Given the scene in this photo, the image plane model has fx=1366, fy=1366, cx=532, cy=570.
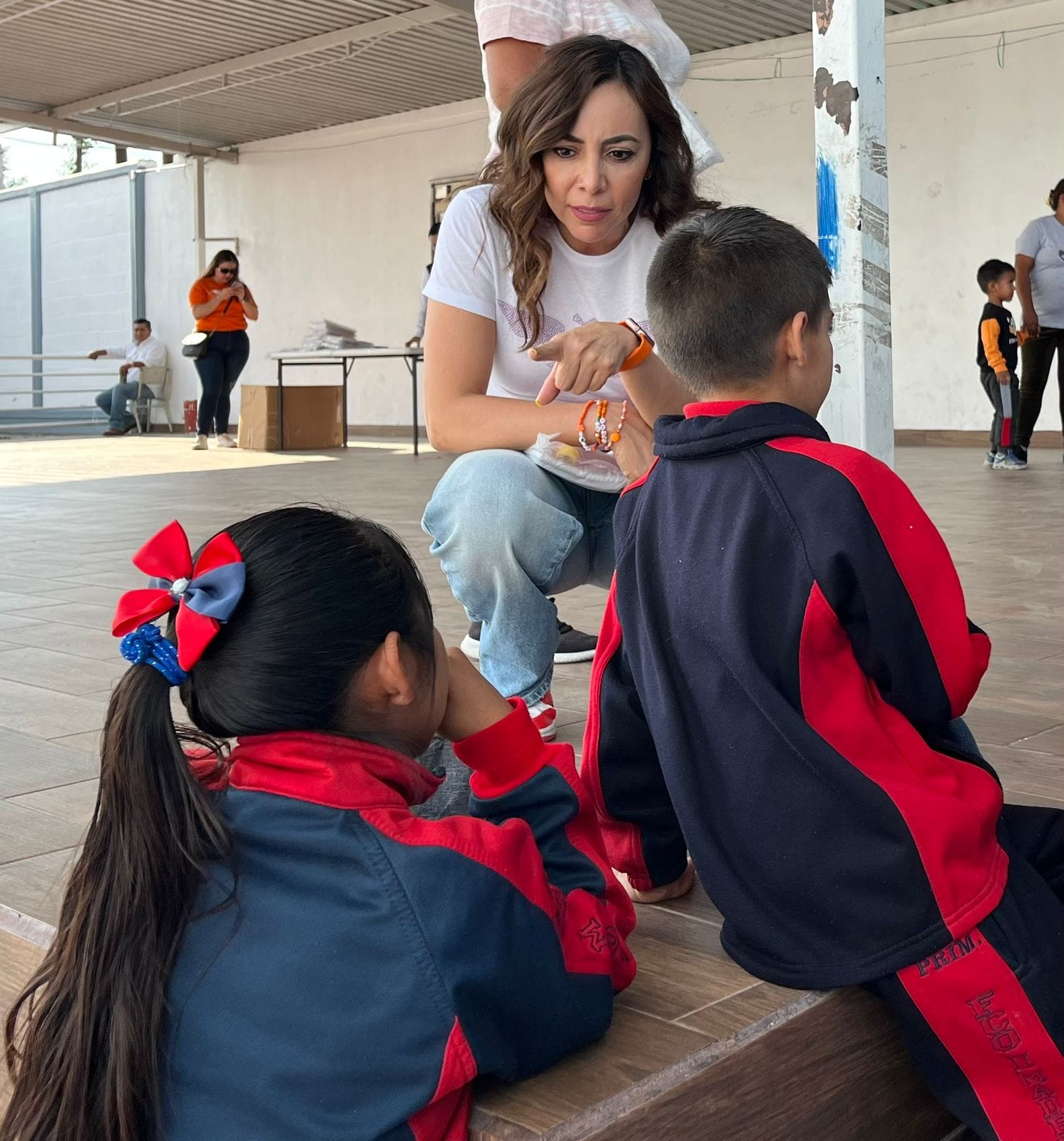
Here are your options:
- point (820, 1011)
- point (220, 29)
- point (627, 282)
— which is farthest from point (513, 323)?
point (220, 29)

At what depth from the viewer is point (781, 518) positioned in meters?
0.97

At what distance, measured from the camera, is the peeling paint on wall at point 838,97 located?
176cm

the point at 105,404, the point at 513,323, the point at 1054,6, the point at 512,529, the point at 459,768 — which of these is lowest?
the point at 459,768

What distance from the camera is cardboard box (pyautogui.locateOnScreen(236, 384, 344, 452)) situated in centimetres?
970

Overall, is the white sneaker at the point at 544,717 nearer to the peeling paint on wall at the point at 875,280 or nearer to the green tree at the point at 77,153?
the peeling paint on wall at the point at 875,280

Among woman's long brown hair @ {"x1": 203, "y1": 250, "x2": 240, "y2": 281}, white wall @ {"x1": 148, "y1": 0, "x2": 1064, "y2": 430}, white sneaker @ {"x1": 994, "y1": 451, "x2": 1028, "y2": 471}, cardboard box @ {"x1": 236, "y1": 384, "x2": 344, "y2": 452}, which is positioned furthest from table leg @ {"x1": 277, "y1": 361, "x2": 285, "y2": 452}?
white sneaker @ {"x1": 994, "y1": 451, "x2": 1028, "y2": 471}

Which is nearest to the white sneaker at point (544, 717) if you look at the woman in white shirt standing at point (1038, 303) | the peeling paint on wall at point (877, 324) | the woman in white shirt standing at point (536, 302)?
the woman in white shirt standing at point (536, 302)

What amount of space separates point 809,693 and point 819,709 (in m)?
0.01

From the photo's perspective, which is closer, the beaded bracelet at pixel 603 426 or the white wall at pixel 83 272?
the beaded bracelet at pixel 603 426

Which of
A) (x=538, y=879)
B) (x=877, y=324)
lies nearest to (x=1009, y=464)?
(x=877, y=324)

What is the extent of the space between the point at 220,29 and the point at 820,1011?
10343 mm

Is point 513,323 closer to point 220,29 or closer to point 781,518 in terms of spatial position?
point 781,518

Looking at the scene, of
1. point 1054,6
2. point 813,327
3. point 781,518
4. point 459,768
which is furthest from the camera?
point 1054,6

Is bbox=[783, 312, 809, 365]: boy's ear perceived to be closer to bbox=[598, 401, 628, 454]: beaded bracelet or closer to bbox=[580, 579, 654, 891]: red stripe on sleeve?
bbox=[580, 579, 654, 891]: red stripe on sleeve
